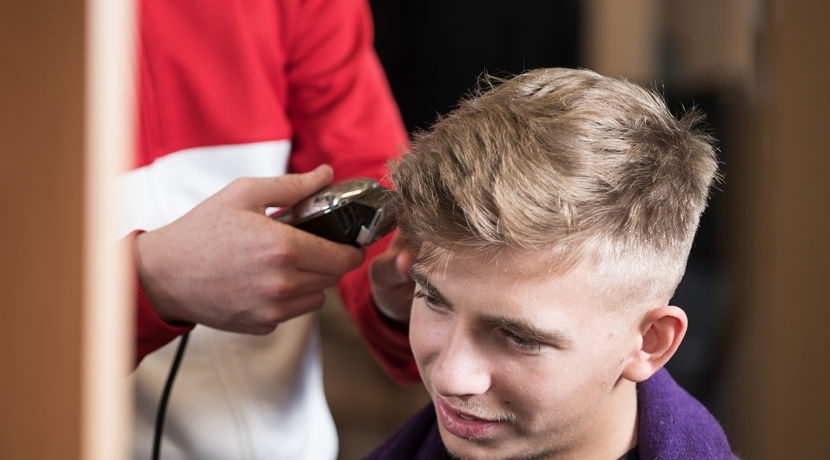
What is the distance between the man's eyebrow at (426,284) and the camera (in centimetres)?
59

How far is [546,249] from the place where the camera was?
0.56m

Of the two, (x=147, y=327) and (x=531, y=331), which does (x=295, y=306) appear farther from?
(x=531, y=331)

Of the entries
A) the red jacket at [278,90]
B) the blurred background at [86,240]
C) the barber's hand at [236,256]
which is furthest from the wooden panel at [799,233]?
the red jacket at [278,90]

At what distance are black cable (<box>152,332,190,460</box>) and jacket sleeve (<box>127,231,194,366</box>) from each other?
0.08 m

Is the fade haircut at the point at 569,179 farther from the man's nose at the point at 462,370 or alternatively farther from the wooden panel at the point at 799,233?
the wooden panel at the point at 799,233

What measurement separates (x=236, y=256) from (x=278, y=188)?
0.07 meters

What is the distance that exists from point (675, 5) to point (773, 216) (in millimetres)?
1808

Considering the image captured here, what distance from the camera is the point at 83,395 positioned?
1.12 ft

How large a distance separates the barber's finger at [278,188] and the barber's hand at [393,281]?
0.30 ft

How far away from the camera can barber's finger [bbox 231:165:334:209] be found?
675mm

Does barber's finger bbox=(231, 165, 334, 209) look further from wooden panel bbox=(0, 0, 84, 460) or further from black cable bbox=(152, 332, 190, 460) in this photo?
wooden panel bbox=(0, 0, 84, 460)

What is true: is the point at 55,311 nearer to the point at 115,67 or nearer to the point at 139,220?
the point at 115,67

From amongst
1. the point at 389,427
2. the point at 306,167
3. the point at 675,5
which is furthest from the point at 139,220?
the point at 675,5

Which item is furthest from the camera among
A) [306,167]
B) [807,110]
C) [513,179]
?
[306,167]
